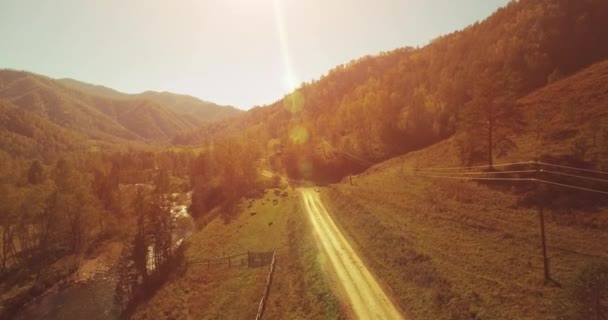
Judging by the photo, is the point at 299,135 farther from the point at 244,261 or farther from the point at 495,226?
the point at 495,226

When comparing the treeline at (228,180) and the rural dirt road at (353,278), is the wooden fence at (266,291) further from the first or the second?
the treeline at (228,180)

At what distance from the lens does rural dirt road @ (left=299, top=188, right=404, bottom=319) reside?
25.8 meters

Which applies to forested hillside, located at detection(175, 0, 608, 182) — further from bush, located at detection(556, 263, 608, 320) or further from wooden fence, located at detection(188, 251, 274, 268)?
bush, located at detection(556, 263, 608, 320)

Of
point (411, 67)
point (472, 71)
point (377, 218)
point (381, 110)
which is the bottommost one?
point (377, 218)

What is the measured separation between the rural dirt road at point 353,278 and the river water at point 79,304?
3002 cm

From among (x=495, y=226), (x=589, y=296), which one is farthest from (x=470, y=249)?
(x=589, y=296)

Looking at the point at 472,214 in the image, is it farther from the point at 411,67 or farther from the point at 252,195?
the point at 411,67

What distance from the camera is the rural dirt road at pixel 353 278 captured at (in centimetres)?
2578

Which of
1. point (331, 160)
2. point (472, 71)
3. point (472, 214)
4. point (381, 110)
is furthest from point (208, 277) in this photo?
point (472, 71)

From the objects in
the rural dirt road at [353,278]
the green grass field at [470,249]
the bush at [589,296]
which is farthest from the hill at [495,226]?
the rural dirt road at [353,278]

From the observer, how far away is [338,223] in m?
50.3

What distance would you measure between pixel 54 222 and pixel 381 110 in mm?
90630

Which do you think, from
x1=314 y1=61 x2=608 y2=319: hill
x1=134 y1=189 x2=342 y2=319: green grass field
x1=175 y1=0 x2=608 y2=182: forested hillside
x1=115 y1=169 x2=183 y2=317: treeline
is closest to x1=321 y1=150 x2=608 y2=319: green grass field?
x1=314 y1=61 x2=608 y2=319: hill

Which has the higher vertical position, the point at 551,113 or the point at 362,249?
the point at 551,113
